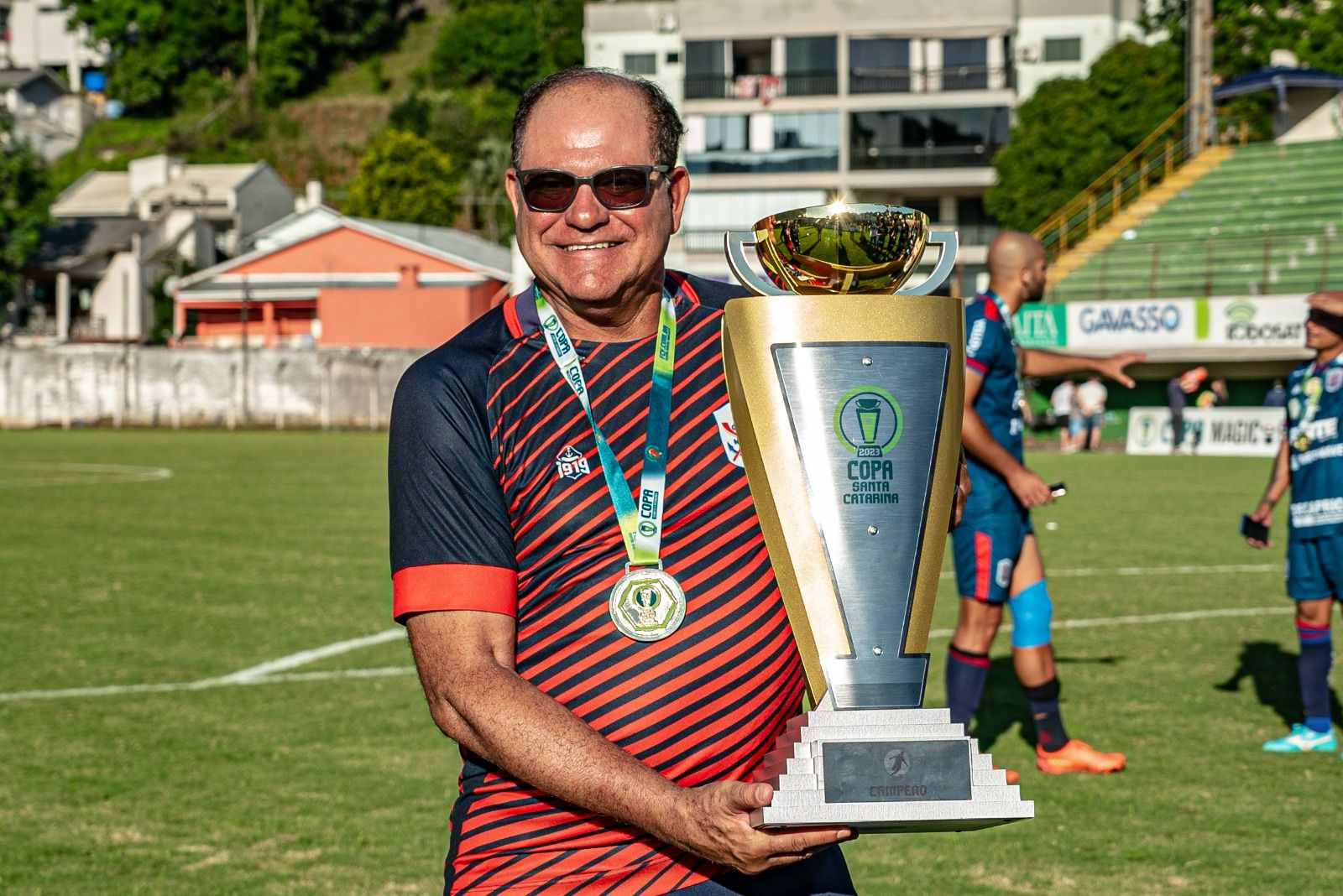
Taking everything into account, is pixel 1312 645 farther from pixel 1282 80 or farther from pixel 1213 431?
pixel 1282 80

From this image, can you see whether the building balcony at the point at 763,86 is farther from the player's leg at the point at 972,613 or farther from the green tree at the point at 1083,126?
the player's leg at the point at 972,613

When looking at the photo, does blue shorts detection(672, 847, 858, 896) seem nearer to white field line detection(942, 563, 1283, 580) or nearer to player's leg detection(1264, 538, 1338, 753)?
player's leg detection(1264, 538, 1338, 753)

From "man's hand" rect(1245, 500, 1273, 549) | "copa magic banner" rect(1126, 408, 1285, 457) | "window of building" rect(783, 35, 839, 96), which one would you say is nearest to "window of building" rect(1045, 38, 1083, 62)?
"window of building" rect(783, 35, 839, 96)

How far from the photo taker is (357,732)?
755 cm

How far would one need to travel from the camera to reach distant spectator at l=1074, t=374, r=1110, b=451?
31859mm

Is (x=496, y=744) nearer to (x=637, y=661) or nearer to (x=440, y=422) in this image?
(x=637, y=661)

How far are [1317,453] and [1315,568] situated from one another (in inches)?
20.0

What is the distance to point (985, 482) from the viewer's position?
22.3ft

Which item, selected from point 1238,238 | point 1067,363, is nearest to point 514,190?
point 1067,363

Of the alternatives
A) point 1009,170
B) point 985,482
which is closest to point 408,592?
point 985,482

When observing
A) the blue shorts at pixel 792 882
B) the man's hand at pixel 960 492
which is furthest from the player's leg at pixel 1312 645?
the blue shorts at pixel 792 882

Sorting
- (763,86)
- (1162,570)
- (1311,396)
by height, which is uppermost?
(763,86)

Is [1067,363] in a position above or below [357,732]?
above

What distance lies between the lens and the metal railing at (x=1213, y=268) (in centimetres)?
3419
